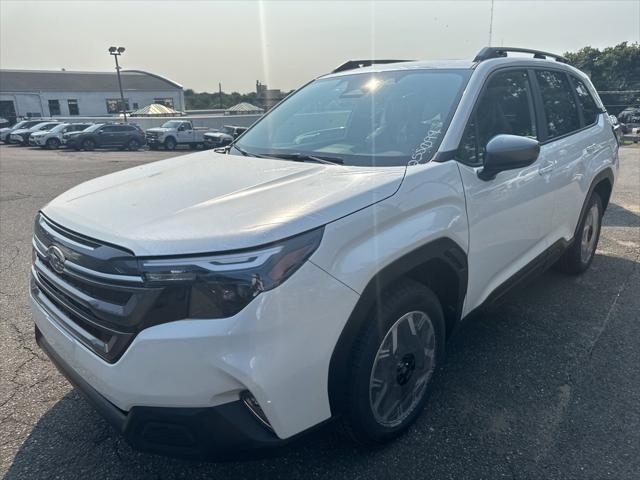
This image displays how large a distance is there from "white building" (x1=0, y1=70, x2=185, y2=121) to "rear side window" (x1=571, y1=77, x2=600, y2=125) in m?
62.8

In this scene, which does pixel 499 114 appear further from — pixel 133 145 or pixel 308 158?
pixel 133 145

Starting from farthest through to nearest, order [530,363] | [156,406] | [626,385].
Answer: [530,363]
[626,385]
[156,406]

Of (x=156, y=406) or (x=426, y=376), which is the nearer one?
(x=156, y=406)

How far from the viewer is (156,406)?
70.6 inches

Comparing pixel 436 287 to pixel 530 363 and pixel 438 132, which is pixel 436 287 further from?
pixel 530 363

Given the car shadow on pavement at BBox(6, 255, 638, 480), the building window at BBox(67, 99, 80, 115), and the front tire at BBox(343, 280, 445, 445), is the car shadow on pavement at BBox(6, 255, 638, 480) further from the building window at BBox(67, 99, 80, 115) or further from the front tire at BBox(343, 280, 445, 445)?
the building window at BBox(67, 99, 80, 115)

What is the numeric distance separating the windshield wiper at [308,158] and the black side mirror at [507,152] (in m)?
0.78

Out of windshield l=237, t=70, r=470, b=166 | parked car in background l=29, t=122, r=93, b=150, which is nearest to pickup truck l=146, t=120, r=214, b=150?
parked car in background l=29, t=122, r=93, b=150

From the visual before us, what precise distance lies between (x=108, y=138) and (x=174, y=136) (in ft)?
12.5

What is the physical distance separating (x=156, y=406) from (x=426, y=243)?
53.0 inches

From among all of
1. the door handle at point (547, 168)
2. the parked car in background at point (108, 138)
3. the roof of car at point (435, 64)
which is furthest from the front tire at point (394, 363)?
the parked car in background at point (108, 138)

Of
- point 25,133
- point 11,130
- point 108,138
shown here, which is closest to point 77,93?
point 11,130

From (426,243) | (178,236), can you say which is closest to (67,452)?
(178,236)

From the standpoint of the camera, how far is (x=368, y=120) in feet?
9.93
